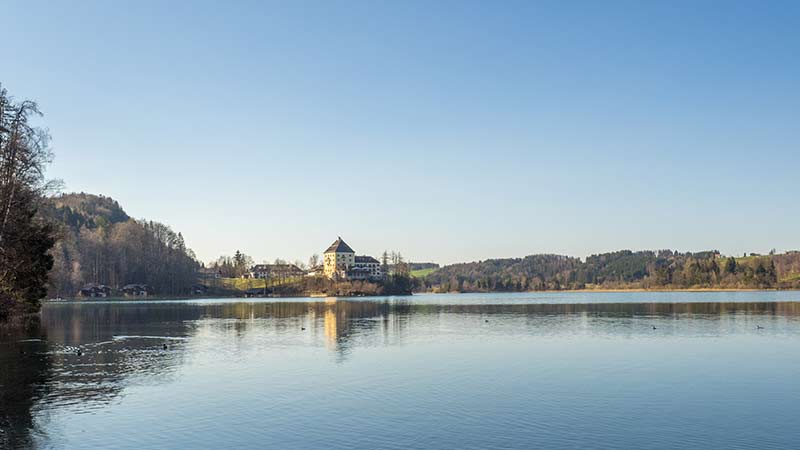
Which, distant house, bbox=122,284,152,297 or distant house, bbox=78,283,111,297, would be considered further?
distant house, bbox=122,284,152,297

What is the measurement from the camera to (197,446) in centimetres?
2011

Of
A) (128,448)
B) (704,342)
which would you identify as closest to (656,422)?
(128,448)

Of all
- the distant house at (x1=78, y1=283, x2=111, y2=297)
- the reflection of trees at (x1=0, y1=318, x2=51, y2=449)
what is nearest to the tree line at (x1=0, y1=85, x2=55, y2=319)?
the reflection of trees at (x1=0, y1=318, x2=51, y2=449)

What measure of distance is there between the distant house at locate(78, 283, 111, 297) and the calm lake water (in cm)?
14142

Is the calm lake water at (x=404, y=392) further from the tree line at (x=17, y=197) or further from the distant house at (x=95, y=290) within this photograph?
the distant house at (x=95, y=290)

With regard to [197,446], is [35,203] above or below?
above

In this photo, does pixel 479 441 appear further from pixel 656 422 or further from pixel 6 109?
pixel 6 109

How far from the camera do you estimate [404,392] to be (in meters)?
28.6

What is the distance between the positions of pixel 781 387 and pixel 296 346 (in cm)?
3081

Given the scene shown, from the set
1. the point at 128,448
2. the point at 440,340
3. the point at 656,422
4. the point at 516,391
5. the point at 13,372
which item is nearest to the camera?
the point at 128,448

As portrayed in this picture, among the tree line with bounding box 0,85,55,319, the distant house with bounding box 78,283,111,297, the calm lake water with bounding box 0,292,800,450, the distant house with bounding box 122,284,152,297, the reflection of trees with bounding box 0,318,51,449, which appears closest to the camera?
the calm lake water with bounding box 0,292,800,450

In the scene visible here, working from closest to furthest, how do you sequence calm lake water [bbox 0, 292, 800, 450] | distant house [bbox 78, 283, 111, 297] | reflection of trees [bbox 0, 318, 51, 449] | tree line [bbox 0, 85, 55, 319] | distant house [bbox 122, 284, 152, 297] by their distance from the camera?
1. calm lake water [bbox 0, 292, 800, 450]
2. reflection of trees [bbox 0, 318, 51, 449]
3. tree line [bbox 0, 85, 55, 319]
4. distant house [bbox 78, 283, 111, 297]
5. distant house [bbox 122, 284, 152, 297]

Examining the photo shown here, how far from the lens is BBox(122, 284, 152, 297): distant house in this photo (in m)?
193

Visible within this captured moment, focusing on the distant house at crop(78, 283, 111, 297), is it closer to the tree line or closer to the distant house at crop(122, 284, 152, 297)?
the distant house at crop(122, 284, 152, 297)
